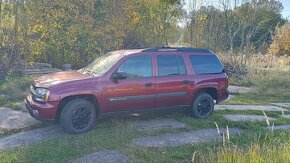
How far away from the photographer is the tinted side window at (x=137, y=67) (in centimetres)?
653

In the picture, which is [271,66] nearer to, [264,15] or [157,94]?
[264,15]

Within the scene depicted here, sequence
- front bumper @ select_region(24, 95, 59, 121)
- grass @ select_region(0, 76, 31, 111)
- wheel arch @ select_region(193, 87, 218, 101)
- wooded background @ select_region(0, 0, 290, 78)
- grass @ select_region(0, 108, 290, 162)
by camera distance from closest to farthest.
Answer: grass @ select_region(0, 108, 290, 162) → front bumper @ select_region(24, 95, 59, 121) → wheel arch @ select_region(193, 87, 218, 101) → grass @ select_region(0, 76, 31, 111) → wooded background @ select_region(0, 0, 290, 78)

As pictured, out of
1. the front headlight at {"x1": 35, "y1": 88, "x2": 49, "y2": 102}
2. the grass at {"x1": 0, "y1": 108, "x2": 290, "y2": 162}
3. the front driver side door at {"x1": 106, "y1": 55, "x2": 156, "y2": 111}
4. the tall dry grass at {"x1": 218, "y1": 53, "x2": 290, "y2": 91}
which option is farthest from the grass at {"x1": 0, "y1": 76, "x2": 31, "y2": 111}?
the tall dry grass at {"x1": 218, "y1": 53, "x2": 290, "y2": 91}

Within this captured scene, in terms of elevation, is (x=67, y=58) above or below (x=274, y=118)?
above

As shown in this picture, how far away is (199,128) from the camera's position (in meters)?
6.93

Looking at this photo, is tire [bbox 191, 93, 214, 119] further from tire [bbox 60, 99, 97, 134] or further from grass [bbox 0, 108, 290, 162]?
tire [bbox 60, 99, 97, 134]

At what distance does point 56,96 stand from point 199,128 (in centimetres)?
326

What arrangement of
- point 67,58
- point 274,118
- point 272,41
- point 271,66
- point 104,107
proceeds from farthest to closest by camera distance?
1. point 272,41
2. point 271,66
3. point 67,58
4. point 274,118
5. point 104,107

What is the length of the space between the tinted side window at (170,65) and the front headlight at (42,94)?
8.24 ft

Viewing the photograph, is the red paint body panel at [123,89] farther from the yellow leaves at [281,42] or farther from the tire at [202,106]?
the yellow leaves at [281,42]

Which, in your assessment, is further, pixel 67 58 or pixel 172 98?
pixel 67 58

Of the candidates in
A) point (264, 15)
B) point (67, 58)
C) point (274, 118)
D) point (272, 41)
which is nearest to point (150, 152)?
point (274, 118)

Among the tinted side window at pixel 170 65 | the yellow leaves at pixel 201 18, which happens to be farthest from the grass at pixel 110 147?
the yellow leaves at pixel 201 18

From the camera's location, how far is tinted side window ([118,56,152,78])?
653cm
